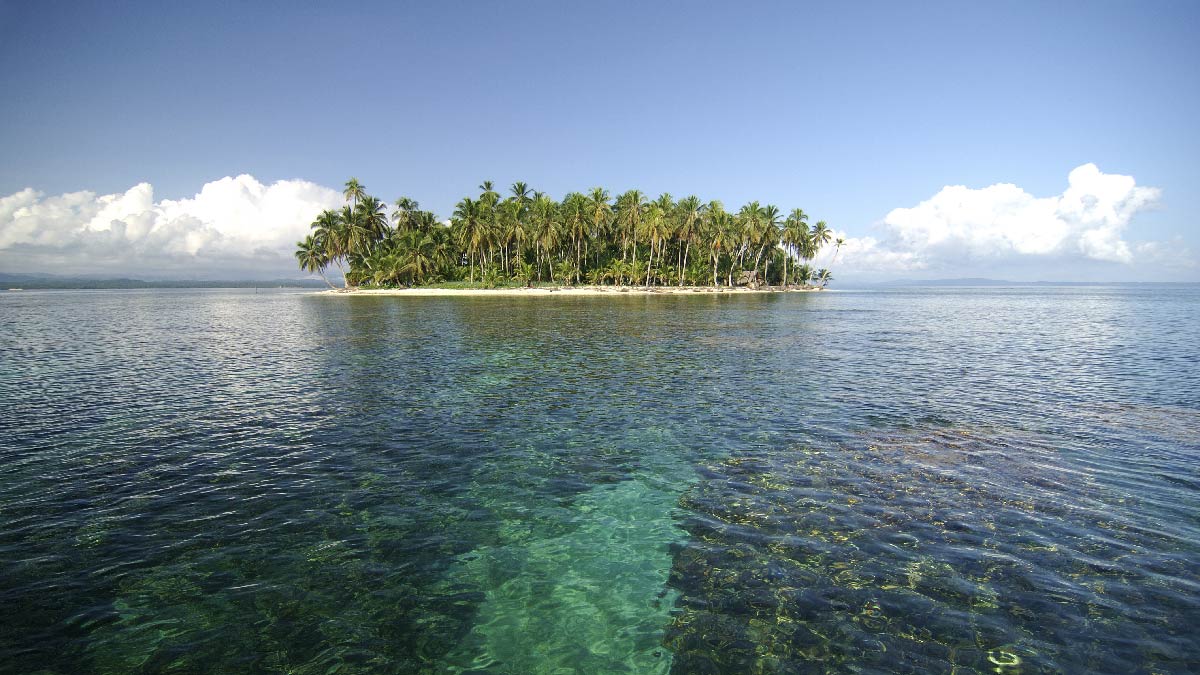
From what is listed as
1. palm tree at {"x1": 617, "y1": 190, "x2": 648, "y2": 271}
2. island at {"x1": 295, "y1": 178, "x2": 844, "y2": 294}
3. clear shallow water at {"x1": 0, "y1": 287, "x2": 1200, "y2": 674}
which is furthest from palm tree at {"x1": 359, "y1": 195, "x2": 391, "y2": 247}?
clear shallow water at {"x1": 0, "y1": 287, "x2": 1200, "y2": 674}

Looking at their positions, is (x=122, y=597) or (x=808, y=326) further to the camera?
(x=808, y=326)

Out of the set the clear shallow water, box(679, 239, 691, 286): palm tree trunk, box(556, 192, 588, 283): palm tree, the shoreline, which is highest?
box(556, 192, 588, 283): palm tree

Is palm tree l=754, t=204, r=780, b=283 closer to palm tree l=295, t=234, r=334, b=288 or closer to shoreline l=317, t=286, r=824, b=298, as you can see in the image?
shoreline l=317, t=286, r=824, b=298

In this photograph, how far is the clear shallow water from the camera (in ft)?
22.6

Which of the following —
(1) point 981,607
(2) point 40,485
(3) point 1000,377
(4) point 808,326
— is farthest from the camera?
(4) point 808,326

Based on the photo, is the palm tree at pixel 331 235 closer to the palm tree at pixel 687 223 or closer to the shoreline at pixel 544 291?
the shoreline at pixel 544 291

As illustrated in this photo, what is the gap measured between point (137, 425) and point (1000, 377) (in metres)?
33.6

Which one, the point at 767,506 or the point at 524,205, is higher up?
the point at 524,205

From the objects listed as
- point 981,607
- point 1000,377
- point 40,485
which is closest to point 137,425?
point 40,485

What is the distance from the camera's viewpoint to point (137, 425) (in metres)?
16.5

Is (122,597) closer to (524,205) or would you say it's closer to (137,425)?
(137,425)

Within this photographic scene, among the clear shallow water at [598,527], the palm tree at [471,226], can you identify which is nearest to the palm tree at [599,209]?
the palm tree at [471,226]

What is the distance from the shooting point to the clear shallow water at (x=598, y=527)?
6.89m

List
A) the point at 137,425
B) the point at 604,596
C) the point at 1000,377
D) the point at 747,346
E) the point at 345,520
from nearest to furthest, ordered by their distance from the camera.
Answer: the point at 604,596 → the point at 345,520 → the point at 137,425 → the point at 1000,377 → the point at 747,346
